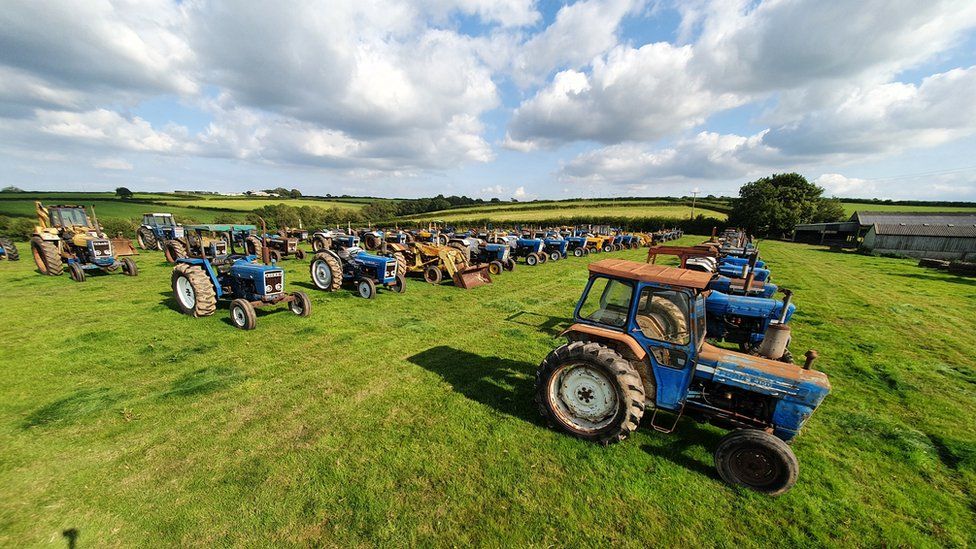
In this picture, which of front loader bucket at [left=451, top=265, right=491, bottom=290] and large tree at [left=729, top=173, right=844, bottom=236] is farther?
large tree at [left=729, top=173, right=844, bottom=236]

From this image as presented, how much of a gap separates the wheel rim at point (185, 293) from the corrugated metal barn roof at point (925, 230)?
43.1 metres

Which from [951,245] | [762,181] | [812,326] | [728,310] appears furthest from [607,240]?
[762,181]

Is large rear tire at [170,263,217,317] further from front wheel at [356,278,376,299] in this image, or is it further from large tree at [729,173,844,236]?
large tree at [729,173,844,236]

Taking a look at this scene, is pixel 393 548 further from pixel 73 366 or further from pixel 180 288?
pixel 180 288

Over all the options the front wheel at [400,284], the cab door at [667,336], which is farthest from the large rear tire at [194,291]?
the cab door at [667,336]

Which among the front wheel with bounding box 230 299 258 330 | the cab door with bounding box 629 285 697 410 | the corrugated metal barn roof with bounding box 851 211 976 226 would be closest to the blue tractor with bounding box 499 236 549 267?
the front wheel with bounding box 230 299 258 330

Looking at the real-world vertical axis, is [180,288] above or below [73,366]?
above

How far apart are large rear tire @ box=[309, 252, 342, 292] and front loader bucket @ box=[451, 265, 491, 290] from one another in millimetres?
3805

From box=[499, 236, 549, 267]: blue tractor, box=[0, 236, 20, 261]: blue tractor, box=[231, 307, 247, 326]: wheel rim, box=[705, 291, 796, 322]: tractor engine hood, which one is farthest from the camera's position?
box=[499, 236, 549, 267]: blue tractor

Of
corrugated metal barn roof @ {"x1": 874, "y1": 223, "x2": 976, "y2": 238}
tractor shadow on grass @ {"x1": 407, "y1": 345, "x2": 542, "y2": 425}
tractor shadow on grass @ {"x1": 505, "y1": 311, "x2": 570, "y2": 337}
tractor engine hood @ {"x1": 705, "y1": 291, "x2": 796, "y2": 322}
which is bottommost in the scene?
tractor shadow on grass @ {"x1": 505, "y1": 311, "x2": 570, "y2": 337}

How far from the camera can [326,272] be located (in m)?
10.8

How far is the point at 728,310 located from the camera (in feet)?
21.5

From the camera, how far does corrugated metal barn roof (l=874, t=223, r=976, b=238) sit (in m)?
25.0

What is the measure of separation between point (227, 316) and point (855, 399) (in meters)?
11.7
